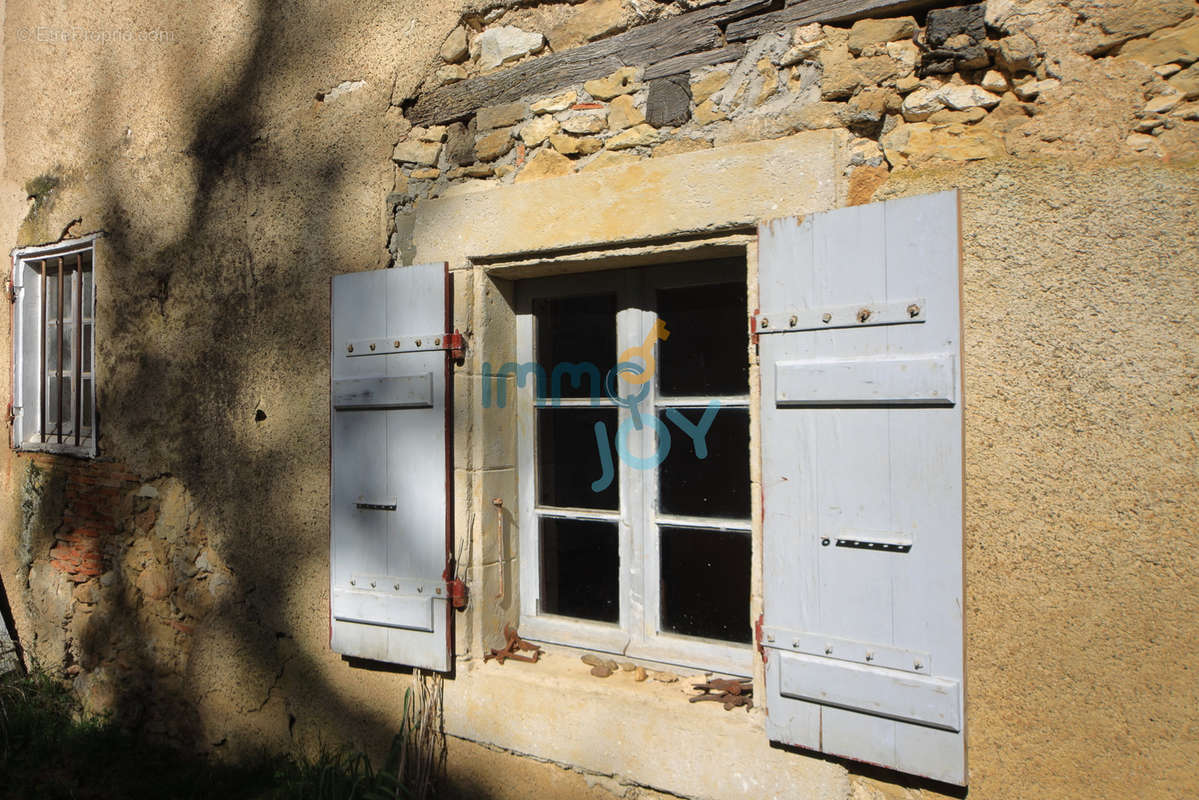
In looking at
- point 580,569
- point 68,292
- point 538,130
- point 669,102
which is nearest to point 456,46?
point 538,130

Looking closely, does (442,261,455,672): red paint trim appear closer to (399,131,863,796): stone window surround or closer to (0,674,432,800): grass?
(399,131,863,796): stone window surround

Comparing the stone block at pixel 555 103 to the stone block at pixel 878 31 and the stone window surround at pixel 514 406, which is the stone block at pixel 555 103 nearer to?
the stone window surround at pixel 514 406

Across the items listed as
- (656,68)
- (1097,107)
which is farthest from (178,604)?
(1097,107)

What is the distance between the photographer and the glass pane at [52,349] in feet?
14.6

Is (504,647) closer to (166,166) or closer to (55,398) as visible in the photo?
(166,166)

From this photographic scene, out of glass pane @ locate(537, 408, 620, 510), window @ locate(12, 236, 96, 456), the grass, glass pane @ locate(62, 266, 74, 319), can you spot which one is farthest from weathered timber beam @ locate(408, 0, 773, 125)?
glass pane @ locate(62, 266, 74, 319)

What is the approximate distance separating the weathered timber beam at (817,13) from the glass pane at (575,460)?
4.04 feet

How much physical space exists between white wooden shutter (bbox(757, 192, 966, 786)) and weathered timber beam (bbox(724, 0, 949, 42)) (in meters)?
0.57

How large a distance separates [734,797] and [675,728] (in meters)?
0.24

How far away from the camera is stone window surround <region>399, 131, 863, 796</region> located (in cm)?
226

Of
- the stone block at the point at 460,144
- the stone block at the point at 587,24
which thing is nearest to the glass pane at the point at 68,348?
the stone block at the point at 460,144

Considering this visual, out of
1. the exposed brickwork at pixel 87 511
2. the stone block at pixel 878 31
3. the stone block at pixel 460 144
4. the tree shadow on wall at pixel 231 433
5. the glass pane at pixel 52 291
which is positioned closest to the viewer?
the stone block at pixel 878 31

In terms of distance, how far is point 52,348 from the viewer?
176 inches

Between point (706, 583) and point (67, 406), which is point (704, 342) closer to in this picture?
point (706, 583)
